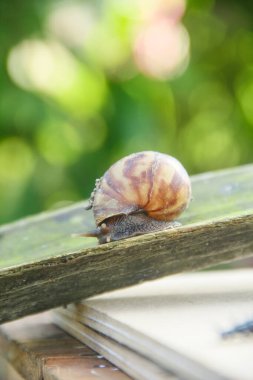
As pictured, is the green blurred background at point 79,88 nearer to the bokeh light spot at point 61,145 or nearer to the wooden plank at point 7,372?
the bokeh light spot at point 61,145

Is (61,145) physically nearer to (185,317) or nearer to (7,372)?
(7,372)

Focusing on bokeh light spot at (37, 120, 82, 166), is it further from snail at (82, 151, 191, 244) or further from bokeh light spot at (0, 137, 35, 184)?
snail at (82, 151, 191, 244)

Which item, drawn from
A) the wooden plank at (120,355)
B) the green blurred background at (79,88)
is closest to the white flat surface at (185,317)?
the wooden plank at (120,355)

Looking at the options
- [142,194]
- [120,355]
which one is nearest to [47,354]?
[120,355]

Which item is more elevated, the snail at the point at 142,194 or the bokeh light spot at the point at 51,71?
the bokeh light spot at the point at 51,71

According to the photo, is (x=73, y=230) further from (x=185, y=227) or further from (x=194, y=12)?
(x=194, y=12)

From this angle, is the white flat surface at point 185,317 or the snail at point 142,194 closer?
the white flat surface at point 185,317

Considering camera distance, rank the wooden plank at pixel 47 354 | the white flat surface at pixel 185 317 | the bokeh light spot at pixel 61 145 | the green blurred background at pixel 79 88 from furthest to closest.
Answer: the bokeh light spot at pixel 61 145
the green blurred background at pixel 79 88
the wooden plank at pixel 47 354
the white flat surface at pixel 185 317

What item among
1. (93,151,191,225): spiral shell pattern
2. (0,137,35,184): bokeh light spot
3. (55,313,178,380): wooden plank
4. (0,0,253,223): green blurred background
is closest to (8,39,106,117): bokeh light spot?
(0,0,253,223): green blurred background

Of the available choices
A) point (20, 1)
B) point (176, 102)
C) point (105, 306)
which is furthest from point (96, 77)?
point (105, 306)

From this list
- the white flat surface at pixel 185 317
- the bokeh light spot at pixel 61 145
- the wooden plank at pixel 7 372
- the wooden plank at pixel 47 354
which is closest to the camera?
the white flat surface at pixel 185 317
